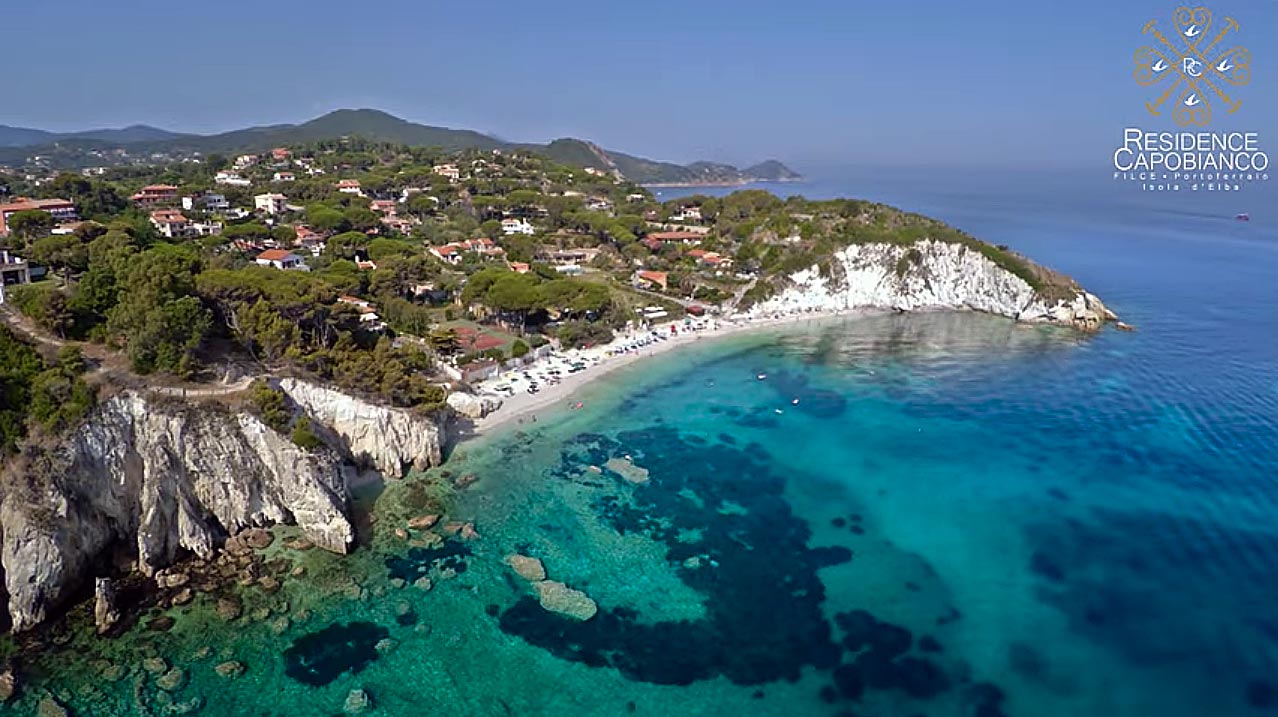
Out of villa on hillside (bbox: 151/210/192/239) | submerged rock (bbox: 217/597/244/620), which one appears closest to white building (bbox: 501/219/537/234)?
villa on hillside (bbox: 151/210/192/239)

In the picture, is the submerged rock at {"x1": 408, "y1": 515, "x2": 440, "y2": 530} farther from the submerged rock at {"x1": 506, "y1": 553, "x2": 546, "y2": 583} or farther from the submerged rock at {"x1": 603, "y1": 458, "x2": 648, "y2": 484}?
the submerged rock at {"x1": 603, "y1": 458, "x2": 648, "y2": 484}

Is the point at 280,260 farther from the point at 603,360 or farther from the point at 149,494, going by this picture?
the point at 149,494

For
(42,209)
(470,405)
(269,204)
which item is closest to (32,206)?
(42,209)

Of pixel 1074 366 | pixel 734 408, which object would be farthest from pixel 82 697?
pixel 1074 366

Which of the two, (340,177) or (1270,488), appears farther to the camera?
(340,177)

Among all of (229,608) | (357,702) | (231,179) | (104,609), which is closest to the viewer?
(357,702)

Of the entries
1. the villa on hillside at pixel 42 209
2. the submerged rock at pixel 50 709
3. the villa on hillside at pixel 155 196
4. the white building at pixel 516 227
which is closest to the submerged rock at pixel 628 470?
the submerged rock at pixel 50 709

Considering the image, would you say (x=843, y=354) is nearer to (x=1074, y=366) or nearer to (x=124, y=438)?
(x=1074, y=366)
